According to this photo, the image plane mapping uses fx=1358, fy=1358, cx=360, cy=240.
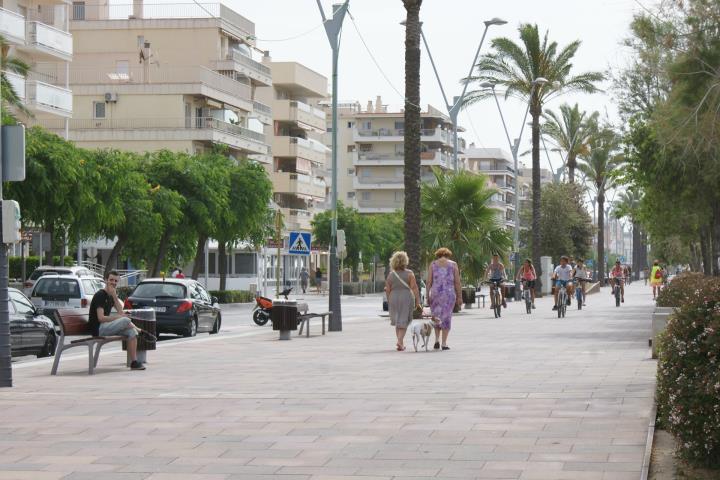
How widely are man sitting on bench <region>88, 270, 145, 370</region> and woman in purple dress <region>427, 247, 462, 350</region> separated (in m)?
5.85

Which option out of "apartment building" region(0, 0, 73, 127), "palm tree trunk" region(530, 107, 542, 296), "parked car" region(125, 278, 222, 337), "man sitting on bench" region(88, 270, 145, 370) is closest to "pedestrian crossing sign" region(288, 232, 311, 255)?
"parked car" region(125, 278, 222, 337)

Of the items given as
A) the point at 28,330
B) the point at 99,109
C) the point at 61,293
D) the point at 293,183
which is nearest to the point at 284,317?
the point at 28,330

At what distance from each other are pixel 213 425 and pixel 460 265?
1211 inches

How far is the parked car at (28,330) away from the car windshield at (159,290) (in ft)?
22.7

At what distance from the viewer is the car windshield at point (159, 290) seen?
2983 cm

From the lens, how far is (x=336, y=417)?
11.8 m

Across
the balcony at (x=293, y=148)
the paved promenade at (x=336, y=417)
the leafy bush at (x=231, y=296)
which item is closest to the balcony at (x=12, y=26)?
the leafy bush at (x=231, y=296)

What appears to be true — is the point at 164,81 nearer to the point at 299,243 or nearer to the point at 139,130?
the point at 139,130

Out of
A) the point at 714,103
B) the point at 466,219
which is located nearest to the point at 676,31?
the point at 714,103

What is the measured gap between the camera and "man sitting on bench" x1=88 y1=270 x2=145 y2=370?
17.6 metres

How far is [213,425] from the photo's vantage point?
37.1 ft

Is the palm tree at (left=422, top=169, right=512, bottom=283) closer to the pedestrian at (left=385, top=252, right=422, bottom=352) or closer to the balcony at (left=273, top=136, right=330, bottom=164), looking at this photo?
the pedestrian at (left=385, top=252, right=422, bottom=352)

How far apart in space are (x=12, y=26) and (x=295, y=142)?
5000cm

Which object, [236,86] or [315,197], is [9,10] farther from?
[315,197]
